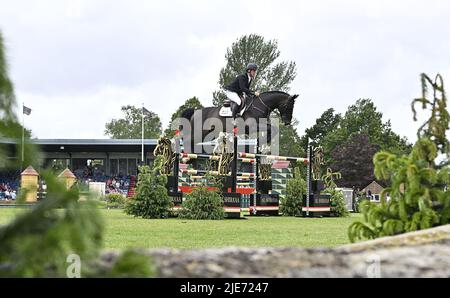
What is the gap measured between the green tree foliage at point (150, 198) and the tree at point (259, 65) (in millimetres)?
44313

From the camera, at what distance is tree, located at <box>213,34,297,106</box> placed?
63.9 metres

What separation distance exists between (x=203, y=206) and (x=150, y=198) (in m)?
1.51

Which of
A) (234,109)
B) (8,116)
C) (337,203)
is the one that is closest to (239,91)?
(234,109)

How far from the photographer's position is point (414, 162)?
548 centimetres

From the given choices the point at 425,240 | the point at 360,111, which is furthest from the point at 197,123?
the point at 360,111

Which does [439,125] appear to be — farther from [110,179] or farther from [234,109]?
[110,179]

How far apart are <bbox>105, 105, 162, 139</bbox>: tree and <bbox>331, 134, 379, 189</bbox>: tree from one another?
101 feet

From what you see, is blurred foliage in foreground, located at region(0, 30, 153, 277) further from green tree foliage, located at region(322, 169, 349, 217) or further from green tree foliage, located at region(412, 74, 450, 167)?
green tree foliage, located at region(322, 169, 349, 217)

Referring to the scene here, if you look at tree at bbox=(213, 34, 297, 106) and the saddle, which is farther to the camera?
tree at bbox=(213, 34, 297, 106)

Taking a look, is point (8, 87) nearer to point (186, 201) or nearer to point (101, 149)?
point (186, 201)

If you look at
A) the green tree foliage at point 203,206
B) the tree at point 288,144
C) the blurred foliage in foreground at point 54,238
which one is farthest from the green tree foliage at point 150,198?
the tree at point 288,144

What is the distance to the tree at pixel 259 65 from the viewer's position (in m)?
63.9

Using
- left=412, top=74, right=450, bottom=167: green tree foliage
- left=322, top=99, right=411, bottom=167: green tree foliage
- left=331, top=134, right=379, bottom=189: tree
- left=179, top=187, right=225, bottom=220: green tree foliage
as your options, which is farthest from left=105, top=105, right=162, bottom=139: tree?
left=412, top=74, right=450, bottom=167: green tree foliage
